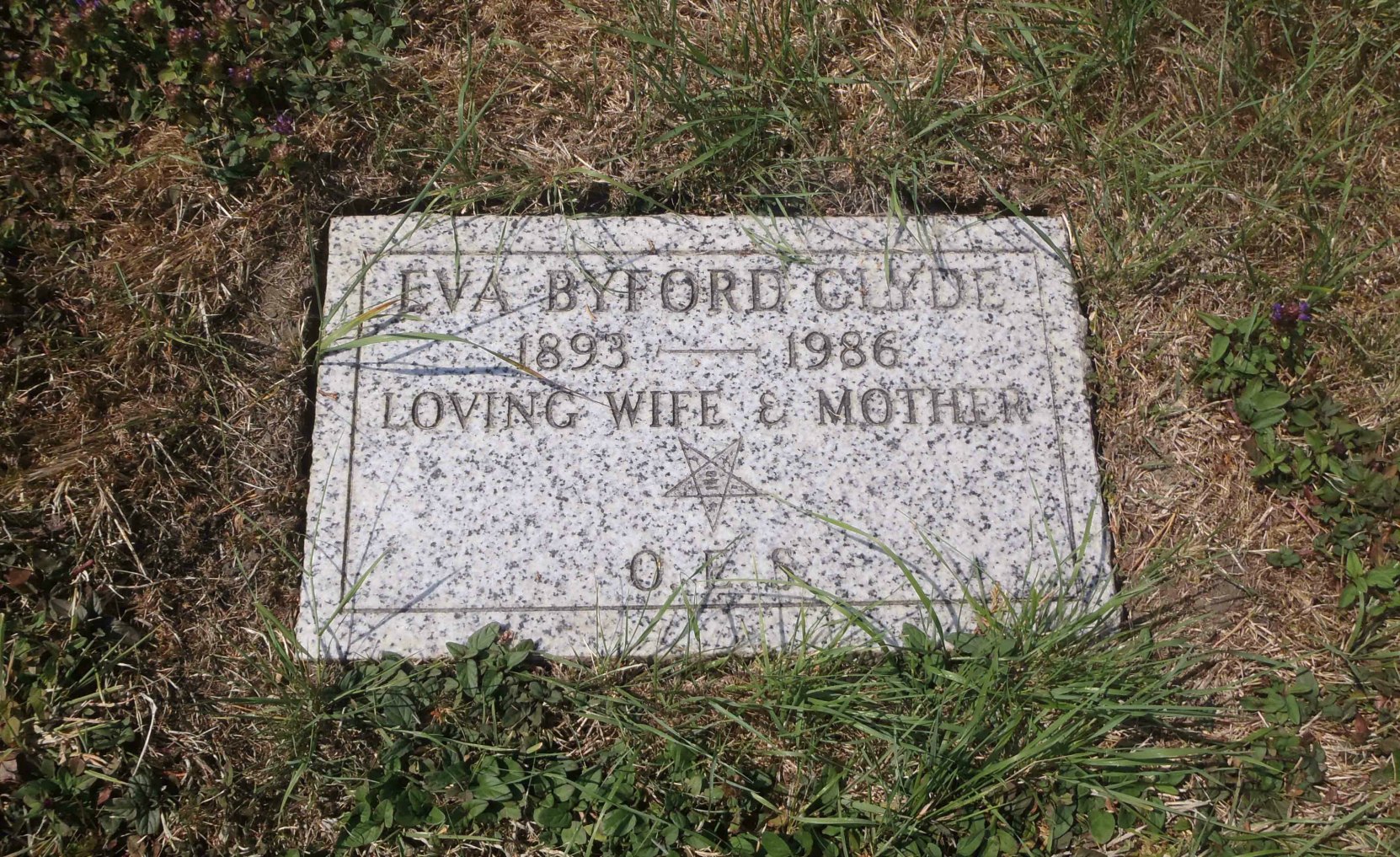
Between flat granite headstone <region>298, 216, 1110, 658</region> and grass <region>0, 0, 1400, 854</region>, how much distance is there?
0.38 feet

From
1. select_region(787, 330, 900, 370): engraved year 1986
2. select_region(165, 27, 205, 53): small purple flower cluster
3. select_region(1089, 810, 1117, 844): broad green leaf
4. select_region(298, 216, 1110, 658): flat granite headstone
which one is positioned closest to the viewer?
select_region(1089, 810, 1117, 844): broad green leaf

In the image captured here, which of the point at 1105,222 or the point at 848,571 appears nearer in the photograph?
the point at 848,571

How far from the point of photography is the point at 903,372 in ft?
7.15

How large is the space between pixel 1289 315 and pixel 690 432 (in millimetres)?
1461

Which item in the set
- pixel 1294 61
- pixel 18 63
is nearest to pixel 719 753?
pixel 1294 61

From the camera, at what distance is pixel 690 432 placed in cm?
213

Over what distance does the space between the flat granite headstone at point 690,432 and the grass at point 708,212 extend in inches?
4.6

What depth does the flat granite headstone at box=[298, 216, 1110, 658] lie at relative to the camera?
2.04 m

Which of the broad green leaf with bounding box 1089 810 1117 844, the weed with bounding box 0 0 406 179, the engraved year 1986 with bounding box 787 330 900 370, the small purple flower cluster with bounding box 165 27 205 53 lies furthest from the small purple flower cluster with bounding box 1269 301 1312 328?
the small purple flower cluster with bounding box 165 27 205 53

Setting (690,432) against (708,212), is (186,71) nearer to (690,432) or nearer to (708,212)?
(708,212)

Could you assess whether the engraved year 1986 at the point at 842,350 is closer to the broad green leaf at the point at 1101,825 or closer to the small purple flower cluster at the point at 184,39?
the broad green leaf at the point at 1101,825

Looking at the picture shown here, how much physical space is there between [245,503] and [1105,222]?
2.18 meters

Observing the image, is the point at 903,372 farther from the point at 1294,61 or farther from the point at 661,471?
the point at 1294,61

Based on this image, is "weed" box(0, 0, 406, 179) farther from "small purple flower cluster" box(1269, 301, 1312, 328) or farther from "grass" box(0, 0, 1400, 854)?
"small purple flower cluster" box(1269, 301, 1312, 328)
